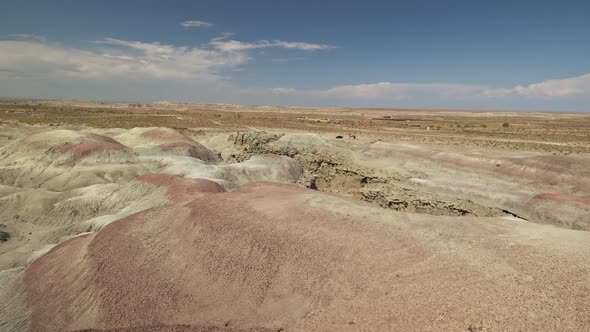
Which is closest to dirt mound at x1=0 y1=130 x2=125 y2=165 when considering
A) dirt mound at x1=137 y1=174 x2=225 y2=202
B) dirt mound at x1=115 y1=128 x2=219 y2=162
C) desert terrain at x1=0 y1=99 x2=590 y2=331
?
dirt mound at x1=115 y1=128 x2=219 y2=162

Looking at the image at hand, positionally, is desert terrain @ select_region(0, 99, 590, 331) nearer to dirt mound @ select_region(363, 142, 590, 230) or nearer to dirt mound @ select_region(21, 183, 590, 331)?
dirt mound @ select_region(21, 183, 590, 331)

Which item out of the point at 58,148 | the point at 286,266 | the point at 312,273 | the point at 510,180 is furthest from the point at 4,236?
the point at 510,180

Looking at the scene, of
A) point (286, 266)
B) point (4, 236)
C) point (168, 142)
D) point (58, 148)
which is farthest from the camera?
point (168, 142)

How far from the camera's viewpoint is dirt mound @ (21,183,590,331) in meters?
7.19

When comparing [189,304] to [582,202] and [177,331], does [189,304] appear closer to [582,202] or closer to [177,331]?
[177,331]

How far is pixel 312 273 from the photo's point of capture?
9469 mm

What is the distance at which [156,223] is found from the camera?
1390 centimetres

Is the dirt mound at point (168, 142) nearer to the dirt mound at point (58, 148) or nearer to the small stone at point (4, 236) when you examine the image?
the dirt mound at point (58, 148)

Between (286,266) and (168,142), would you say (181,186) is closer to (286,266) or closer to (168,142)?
(286,266)

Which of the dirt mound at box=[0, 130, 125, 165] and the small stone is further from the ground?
the dirt mound at box=[0, 130, 125, 165]

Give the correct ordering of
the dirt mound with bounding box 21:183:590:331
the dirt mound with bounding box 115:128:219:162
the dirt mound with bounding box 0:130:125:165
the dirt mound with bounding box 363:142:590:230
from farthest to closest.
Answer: the dirt mound with bounding box 115:128:219:162, the dirt mound with bounding box 0:130:125:165, the dirt mound with bounding box 363:142:590:230, the dirt mound with bounding box 21:183:590:331

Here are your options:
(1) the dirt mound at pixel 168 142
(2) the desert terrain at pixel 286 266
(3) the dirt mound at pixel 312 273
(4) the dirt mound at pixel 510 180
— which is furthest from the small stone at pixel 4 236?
(4) the dirt mound at pixel 510 180

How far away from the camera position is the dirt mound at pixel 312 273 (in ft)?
23.6

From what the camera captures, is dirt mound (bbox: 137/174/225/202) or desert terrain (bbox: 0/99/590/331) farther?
dirt mound (bbox: 137/174/225/202)
